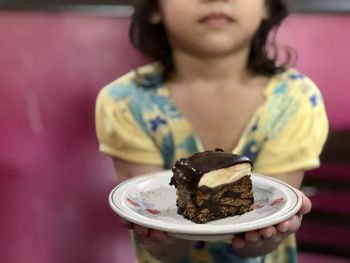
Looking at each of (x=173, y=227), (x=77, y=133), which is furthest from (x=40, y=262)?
(x=173, y=227)

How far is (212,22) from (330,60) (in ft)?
1.08

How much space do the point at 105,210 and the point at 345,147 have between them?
50 cm

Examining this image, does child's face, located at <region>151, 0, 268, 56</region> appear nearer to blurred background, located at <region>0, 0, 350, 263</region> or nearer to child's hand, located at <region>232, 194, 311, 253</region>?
blurred background, located at <region>0, 0, 350, 263</region>

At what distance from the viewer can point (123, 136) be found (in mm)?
1021

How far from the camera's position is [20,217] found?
1.17m

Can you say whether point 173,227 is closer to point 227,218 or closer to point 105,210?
point 227,218

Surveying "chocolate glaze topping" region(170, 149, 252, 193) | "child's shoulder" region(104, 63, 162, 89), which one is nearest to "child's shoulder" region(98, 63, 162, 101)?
"child's shoulder" region(104, 63, 162, 89)

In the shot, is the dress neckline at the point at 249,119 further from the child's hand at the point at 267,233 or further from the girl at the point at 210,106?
the child's hand at the point at 267,233

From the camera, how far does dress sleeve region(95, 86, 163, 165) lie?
3.34ft

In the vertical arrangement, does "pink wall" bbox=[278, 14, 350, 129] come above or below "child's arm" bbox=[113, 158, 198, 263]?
above

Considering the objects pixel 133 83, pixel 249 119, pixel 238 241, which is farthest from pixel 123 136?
pixel 238 241

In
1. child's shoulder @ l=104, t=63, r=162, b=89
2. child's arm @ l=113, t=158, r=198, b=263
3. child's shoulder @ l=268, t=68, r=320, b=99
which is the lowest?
child's arm @ l=113, t=158, r=198, b=263

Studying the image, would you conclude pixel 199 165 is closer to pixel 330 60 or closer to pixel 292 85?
pixel 292 85

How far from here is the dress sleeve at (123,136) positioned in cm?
102
